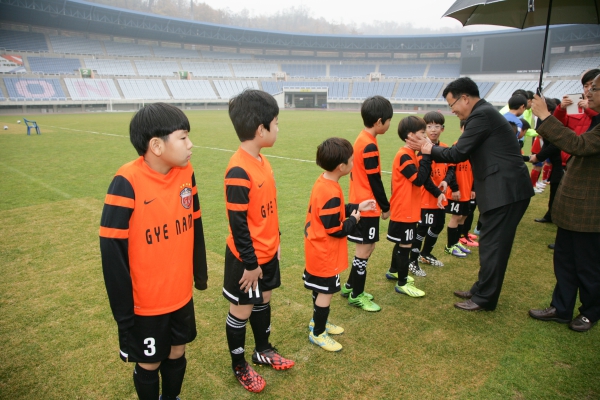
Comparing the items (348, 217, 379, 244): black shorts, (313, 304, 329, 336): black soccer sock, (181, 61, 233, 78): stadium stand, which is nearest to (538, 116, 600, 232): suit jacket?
(348, 217, 379, 244): black shorts

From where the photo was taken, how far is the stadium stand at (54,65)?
4603 centimetres

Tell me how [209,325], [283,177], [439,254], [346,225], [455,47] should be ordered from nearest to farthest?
1. [346,225]
2. [209,325]
3. [439,254]
4. [283,177]
5. [455,47]

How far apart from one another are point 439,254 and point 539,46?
51.4 metres

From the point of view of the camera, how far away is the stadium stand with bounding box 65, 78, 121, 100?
1769 inches

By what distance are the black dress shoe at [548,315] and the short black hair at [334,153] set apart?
262 cm

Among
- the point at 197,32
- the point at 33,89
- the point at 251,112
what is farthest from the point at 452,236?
the point at 197,32

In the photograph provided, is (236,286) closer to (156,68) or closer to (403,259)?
(403,259)

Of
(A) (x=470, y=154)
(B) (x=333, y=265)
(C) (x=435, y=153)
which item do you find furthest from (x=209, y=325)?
(A) (x=470, y=154)

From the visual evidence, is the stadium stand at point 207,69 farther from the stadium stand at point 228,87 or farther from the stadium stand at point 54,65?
the stadium stand at point 54,65

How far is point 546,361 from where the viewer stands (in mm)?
3045

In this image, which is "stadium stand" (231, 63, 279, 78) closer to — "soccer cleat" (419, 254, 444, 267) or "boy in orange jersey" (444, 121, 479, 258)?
"boy in orange jersey" (444, 121, 479, 258)

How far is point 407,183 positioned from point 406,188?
2.2 inches

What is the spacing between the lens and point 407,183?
3.91 m

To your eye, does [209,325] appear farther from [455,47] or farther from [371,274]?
[455,47]
